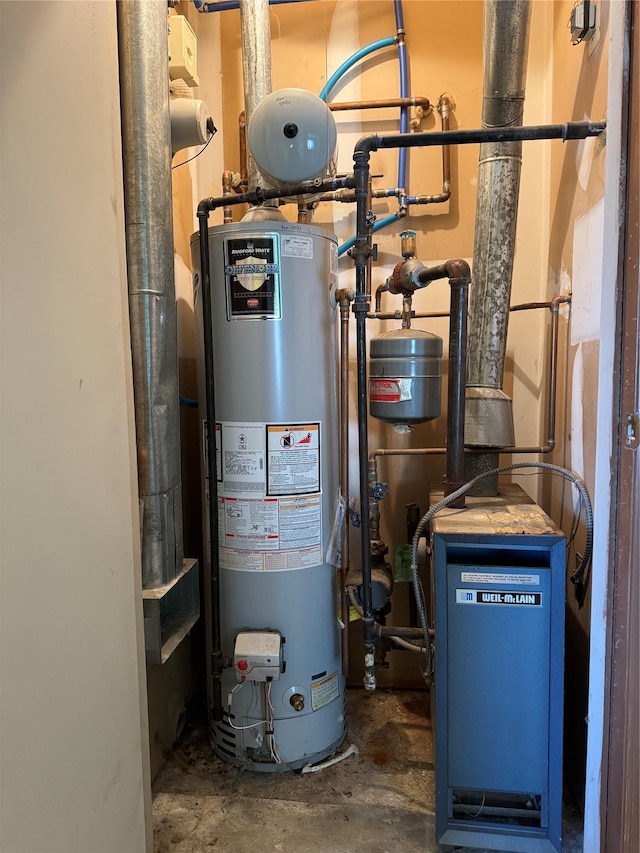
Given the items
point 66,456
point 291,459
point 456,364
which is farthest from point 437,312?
point 66,456

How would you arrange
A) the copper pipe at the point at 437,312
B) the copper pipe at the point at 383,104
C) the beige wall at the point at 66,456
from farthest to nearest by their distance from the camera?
the copper pipe at the point at 383,104 → the copper pipe at the point at 437,312 → the beige wall at the point at 66,456

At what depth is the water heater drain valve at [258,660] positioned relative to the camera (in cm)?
151

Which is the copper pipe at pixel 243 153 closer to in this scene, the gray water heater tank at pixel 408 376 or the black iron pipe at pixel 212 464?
the black iron pipe at pixel 212 464

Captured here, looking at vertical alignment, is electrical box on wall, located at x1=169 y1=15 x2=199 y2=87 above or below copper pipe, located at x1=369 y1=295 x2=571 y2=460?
above

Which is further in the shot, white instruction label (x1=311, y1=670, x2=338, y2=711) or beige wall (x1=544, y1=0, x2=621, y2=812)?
white instruction label (x1=311, y1=670, x2=338, y2=711)

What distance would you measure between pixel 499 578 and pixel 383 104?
1.66 m

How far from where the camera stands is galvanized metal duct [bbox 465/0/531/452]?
1.60 m

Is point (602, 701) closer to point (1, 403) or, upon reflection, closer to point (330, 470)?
point (330, 470)

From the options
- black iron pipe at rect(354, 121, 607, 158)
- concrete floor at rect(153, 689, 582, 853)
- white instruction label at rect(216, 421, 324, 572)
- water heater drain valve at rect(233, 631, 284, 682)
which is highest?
black iron pipe at rect(354, 121, 607, 158)

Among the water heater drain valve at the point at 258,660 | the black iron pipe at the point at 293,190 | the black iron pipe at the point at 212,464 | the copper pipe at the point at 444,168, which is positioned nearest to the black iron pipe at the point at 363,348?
the black iron pipe at the point at 293,190

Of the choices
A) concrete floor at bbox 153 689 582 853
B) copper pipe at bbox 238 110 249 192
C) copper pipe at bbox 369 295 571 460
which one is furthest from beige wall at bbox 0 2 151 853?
copper pipe at bbox 369 295 571 460

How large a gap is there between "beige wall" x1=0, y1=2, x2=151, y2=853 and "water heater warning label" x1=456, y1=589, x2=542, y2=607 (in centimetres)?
75

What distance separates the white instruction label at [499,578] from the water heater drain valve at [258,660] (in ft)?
1.90

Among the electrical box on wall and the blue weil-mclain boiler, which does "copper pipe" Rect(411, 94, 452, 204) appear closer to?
the electrical box on wall
